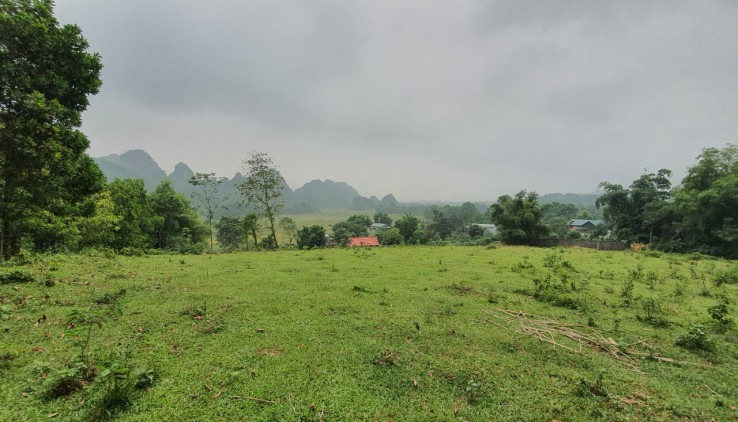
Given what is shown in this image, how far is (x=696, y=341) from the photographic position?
205 inches

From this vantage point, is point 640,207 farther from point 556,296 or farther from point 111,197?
point 111,197

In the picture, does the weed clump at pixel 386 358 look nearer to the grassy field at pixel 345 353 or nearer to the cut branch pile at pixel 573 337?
the grassy field at pixel 345 353

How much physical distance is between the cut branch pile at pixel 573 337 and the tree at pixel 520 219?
27231 millimetres

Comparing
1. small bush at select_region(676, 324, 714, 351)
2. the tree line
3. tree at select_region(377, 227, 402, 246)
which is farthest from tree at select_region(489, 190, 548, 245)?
small bush at select_region(676, 324, 714, 351)

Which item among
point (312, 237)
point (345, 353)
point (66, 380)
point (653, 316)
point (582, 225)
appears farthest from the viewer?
point (582, 225)

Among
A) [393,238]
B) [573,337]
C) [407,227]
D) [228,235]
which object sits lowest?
[393,238]

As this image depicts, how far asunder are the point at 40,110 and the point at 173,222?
1005 inches

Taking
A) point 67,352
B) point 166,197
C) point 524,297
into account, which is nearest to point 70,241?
point 166,197

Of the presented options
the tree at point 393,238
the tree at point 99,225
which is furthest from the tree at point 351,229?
the tree at point 99,225

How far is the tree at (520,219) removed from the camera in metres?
31.0

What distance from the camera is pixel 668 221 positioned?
2975 cm

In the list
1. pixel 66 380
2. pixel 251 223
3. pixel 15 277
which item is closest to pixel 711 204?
pixel 66 380

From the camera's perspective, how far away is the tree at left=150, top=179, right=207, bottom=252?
27859mm

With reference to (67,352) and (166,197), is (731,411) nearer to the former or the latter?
(67,352)
